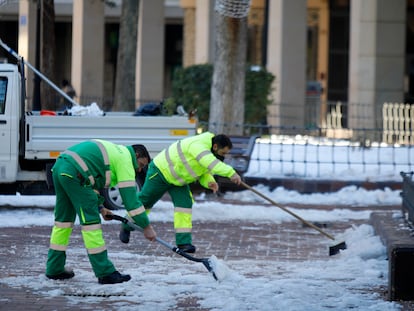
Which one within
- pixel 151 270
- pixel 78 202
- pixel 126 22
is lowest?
pixel 151 270

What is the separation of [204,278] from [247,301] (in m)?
1.25

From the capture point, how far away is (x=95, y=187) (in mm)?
10359

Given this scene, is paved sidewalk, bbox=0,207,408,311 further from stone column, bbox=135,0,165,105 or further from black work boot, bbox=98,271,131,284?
stone column, bbox=135,0,165,105

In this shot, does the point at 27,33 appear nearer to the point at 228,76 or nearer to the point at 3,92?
the point at 228,76

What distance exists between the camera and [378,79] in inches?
1093

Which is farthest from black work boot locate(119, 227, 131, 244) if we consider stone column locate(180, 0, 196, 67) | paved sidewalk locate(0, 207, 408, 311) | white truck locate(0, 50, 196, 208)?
stone column locate(180, 0, 196, 67)

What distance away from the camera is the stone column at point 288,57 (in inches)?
1183

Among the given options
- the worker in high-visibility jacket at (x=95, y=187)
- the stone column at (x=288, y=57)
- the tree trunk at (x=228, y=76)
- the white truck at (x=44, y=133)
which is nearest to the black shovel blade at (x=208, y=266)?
the worker in high-visibility jacket at (x=95, y=187)

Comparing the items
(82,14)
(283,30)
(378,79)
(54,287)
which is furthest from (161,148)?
(82,14)

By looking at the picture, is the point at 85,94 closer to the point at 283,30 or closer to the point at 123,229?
the point at 283,30

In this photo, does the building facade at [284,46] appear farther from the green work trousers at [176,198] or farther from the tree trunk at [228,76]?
the green work trousers at [176,198]

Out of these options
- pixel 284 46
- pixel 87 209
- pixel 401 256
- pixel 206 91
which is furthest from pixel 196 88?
pixel 401 256

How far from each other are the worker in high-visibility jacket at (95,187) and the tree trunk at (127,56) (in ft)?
47.5

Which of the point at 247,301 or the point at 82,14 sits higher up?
the point at 82,14
